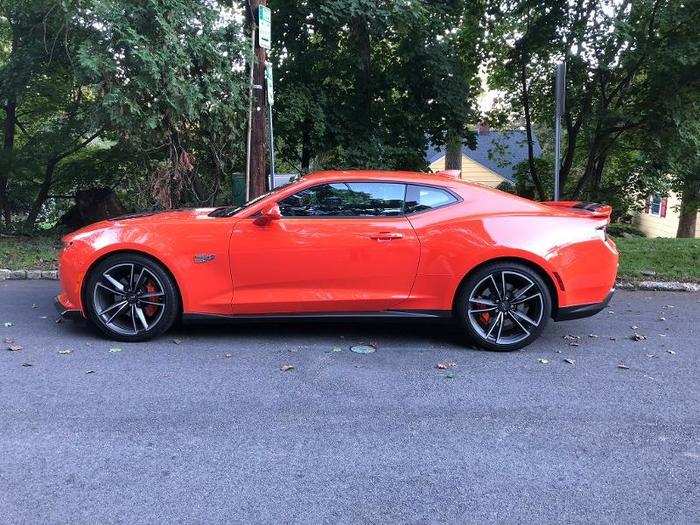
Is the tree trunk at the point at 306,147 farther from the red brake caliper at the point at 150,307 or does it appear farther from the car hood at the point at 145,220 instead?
the red brake caliper at the point at 150,307

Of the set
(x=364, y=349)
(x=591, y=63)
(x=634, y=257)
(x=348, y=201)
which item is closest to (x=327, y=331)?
(x=364, y=349)

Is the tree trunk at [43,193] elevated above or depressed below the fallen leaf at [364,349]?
above

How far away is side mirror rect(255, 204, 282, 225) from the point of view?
4.91 m

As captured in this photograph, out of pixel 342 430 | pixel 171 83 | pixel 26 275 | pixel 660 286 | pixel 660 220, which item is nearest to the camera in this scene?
pixel 342 430

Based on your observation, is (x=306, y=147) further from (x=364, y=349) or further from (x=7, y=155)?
(x=364, y=349)

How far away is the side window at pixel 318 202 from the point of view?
5.00 m

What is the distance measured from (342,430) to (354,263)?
177 centimetres

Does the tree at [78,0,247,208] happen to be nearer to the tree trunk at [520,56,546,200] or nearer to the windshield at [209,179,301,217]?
the windshield at [209,179,301,217]

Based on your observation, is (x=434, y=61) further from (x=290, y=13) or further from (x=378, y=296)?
(x=378, y=296)

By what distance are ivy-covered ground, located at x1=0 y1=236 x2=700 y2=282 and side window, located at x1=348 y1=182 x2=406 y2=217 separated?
4180 mm

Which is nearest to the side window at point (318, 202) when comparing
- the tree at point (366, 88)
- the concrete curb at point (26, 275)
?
the concrete curb at point (26, 275)

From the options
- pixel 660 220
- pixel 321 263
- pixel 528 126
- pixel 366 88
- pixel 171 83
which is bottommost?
pixel 660 220

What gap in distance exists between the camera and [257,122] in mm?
8195

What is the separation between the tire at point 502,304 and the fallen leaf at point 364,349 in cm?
79
